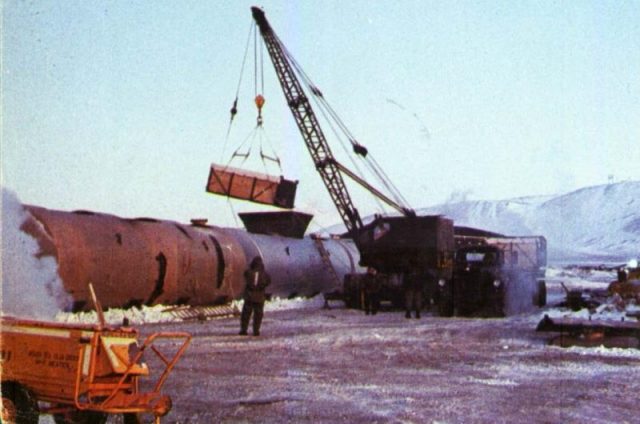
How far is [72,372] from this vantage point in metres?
6.56

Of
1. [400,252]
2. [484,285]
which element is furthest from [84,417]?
[400,252]

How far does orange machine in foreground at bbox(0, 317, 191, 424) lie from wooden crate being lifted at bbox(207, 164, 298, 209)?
2437 centimetres

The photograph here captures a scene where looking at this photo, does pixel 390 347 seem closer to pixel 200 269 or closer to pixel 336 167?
A: pixel 200 269

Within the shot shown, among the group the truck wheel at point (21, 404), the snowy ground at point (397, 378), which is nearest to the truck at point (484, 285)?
the snowy ground at point (397, 378)

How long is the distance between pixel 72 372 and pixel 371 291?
19.9m

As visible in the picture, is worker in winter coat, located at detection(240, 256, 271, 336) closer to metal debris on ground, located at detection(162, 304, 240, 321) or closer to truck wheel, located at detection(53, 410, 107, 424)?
metal debris on ground, located at detection(162, 304, 240, 321)

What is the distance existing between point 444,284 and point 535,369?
14097 mm

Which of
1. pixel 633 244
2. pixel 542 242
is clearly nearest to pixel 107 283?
pixel 542 242

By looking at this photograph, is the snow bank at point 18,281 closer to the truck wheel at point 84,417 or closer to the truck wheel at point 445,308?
the truck wheel at point 84,417

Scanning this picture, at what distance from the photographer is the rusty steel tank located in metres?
18.6

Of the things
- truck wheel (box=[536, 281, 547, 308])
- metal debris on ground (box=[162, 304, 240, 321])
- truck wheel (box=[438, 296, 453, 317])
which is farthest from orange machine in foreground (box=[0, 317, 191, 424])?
truck wheel (box=[536, 281, 547, 308])

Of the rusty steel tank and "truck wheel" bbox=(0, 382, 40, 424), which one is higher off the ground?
the rusty steel tank

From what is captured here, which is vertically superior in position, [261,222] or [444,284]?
[261,222]

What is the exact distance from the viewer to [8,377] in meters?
6.86
